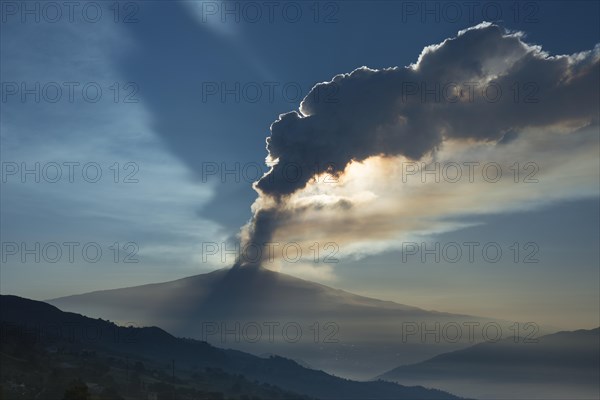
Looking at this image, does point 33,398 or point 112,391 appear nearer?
point 33,398

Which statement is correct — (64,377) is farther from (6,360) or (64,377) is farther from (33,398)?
(33,398)

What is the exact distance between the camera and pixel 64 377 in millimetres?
196125

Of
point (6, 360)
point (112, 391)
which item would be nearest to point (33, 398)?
point (112, 391)

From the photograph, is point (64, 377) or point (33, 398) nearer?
point (33, 398)

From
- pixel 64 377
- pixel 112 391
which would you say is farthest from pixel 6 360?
pixel 112 391

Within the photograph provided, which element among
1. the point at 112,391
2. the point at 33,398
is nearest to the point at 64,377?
the point at 112,391

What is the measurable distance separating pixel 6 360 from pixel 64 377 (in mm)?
20443

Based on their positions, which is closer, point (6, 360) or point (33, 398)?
point (33, 398)

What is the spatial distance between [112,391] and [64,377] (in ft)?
61.9

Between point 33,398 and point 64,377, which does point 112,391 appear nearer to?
point 64,377

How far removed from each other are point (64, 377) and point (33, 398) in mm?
35714

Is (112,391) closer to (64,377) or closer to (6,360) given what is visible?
(64,377)

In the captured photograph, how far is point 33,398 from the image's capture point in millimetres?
161125

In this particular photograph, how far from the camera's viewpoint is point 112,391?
189625 mm
